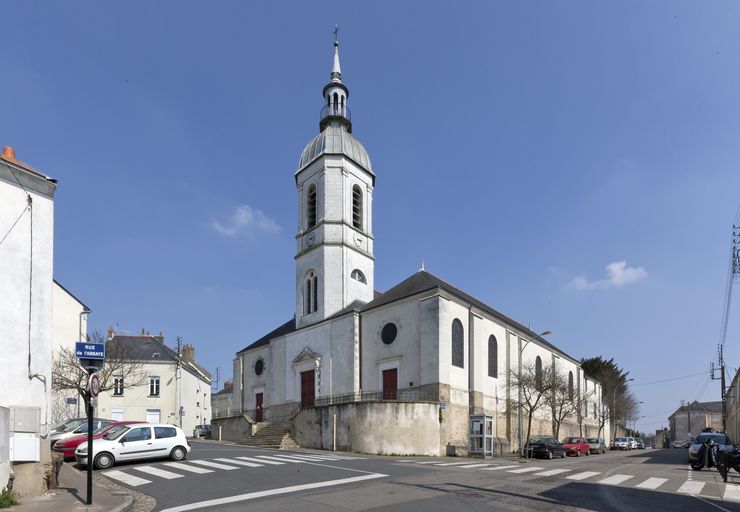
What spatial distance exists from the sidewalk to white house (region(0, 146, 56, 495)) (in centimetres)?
52

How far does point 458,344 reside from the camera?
103ft

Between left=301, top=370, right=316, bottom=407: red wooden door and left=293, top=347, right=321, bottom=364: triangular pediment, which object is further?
left=293, top=347, right=321, bottom=364: triangular pediment

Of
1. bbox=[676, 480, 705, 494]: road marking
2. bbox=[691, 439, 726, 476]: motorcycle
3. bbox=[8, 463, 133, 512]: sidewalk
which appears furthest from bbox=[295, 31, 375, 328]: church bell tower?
bbox=[8, 463, 133, 512]: sidewalk

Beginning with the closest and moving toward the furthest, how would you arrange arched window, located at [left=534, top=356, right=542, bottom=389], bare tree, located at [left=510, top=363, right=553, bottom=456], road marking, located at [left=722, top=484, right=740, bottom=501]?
road marking, located at [left=722, top=484, right=740, bottom=501] < bare tree, located at [left=510, top=363, right=553, bottom=456] < arched window, located at [left=534, top=356, right=542, bottom=389]

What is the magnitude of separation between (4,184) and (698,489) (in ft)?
56.1

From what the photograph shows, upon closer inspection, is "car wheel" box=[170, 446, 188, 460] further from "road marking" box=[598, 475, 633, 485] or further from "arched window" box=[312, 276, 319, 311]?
"arched window" box=[312, 276, 319, 311]

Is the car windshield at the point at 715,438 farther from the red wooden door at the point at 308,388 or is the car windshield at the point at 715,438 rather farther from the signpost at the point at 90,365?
the signpost at the point at 90,365

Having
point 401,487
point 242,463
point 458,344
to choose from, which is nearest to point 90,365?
point 401,487

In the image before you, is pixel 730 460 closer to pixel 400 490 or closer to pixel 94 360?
pixel 400 490

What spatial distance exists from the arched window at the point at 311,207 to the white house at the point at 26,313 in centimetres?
2637

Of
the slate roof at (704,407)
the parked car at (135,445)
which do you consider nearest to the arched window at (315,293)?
the parked car at (135,445)

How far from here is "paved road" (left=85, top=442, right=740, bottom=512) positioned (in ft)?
34.5

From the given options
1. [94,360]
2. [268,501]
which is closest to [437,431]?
[268,501]

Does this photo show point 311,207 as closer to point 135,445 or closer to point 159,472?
point 135,445
